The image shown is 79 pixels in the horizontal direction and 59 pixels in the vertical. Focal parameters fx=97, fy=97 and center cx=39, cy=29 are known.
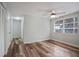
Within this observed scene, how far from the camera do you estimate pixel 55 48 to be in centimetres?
212

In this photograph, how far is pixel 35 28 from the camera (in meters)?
2.17

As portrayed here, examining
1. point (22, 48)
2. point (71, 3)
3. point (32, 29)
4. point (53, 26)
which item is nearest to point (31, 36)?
point (32, 29)

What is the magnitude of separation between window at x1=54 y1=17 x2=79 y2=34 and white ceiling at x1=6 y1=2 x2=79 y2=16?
8.4 inches

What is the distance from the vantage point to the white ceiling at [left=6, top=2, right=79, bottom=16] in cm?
202

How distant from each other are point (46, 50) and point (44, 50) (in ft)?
0.14

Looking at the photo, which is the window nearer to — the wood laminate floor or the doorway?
the wood laminate floor

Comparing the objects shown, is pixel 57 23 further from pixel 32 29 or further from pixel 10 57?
pixel 10 57

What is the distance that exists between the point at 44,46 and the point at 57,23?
1.93 ft

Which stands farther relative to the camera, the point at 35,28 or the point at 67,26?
the point at 35,28

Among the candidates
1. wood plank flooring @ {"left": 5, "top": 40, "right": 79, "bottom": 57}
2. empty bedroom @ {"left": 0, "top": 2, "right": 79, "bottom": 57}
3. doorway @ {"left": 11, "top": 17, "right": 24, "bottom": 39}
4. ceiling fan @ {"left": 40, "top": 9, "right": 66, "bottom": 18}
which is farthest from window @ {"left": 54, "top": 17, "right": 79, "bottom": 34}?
doorway @ {"left": 11, "top": 17, "right": 24, "bottom": 39}

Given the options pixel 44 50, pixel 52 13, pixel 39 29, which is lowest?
pixel 44 50

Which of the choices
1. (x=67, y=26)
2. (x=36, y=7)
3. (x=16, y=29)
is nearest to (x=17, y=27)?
(x=16, y=29)

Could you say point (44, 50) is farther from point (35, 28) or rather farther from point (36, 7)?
point (36, 7)

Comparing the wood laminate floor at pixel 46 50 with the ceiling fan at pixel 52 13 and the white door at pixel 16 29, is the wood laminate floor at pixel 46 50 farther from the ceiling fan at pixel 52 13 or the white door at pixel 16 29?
the ceiling fan at pixel 52 13
